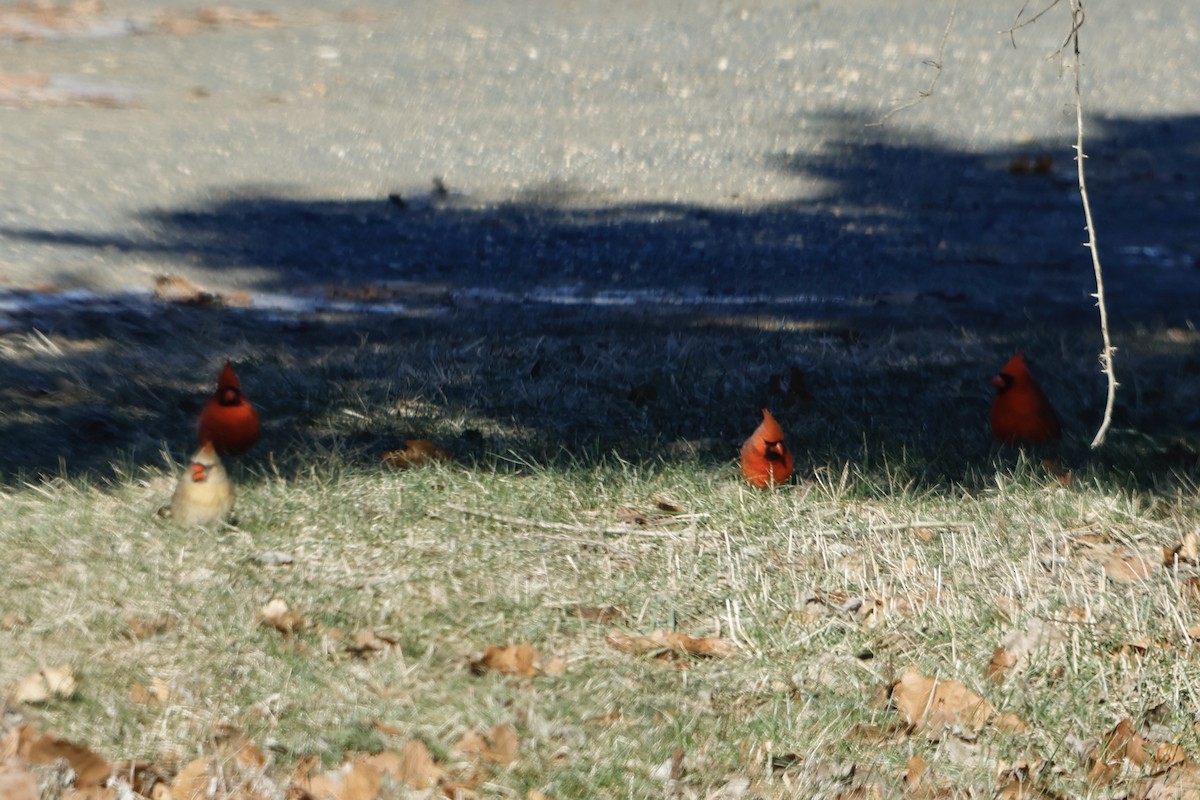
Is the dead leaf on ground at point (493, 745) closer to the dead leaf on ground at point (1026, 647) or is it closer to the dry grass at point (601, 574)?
the dry grass at point (601, 574)

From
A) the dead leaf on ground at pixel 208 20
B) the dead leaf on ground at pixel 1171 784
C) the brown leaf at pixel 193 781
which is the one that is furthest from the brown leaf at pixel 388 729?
the dead leaf on ground at pixel 208 20

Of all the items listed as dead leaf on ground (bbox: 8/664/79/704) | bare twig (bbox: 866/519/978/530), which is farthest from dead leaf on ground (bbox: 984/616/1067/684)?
dead leaf on ground (bbox: 8/664/79/704)

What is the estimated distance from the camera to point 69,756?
2.88m

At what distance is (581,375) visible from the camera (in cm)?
524

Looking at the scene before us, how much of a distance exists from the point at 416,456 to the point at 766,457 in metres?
1.10

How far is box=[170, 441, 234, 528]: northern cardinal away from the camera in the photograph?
3.77m

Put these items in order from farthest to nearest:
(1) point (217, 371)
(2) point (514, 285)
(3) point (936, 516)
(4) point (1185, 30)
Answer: (4) point (1185, 30) < (2) point (514, 285) < (1) point (217, 371) < (3) point (936, 516)

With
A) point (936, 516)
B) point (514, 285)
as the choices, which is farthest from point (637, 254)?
point (936, 516)

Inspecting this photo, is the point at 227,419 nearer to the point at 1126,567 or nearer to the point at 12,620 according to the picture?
the point at 12,620

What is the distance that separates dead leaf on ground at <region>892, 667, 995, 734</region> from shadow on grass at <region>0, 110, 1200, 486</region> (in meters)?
1.33

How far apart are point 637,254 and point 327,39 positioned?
6098 mm

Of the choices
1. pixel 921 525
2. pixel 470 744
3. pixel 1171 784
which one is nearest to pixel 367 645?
pixel 470 744

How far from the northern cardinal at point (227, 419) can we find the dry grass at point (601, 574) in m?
0.10

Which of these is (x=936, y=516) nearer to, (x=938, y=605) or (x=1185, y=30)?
(x=938, y=605)
